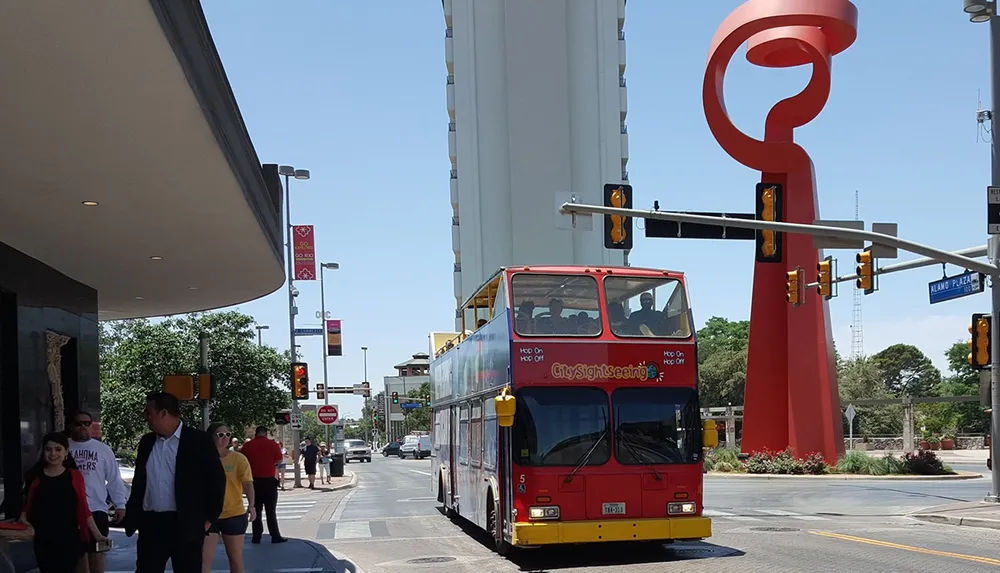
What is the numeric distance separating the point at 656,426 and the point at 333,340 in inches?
1605

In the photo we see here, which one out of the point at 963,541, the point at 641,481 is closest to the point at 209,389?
the point at 641,481

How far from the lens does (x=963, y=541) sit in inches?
614

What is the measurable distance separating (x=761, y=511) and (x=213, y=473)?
16.9m

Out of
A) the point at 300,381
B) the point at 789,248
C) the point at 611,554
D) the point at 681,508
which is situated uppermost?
the point at 789,248

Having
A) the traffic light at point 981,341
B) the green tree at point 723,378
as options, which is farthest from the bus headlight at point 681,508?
the green tree at point 723,378

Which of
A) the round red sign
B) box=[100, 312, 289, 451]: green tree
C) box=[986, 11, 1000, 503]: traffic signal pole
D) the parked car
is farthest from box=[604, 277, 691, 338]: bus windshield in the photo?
the parked car

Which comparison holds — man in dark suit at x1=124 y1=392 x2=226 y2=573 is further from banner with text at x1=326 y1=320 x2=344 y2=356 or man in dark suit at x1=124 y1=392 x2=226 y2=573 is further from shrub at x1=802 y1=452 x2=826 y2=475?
banner with text at x1=326 y1=320 x2=344 y2=356

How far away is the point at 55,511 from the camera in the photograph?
30.2 ft

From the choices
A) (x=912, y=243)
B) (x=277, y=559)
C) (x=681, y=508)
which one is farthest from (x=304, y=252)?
(x=681, y=508)

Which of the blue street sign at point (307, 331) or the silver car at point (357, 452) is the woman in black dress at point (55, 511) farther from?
the silver car at point (357, 452)

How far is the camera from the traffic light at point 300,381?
103 feet

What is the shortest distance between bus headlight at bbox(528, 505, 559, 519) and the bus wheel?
111 cm

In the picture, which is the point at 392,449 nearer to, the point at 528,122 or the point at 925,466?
the point at 528,122

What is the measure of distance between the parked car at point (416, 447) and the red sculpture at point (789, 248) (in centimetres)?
4683
